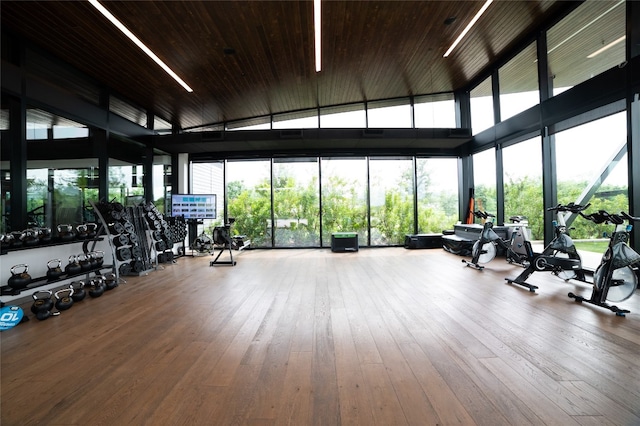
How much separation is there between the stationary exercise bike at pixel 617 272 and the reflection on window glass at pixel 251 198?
6862mm

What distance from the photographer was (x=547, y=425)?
141 centimetres

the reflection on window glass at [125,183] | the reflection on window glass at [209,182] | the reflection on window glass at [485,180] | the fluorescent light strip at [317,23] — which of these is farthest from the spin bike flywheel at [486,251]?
the reflection on window glass at [125,183]

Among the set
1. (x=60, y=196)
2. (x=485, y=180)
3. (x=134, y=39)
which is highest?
(x=134, y=39)

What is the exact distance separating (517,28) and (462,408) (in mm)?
6609

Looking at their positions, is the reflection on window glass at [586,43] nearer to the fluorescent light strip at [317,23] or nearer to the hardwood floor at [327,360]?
the hardwood floor at [327,360]

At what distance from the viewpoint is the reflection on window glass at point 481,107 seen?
710 centimetres

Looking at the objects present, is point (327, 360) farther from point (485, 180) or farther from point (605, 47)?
point (485, 180)

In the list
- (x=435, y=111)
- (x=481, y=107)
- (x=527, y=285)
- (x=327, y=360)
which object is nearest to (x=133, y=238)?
(x=327, y=360)

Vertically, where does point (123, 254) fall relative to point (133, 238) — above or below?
below

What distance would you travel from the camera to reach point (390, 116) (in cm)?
806

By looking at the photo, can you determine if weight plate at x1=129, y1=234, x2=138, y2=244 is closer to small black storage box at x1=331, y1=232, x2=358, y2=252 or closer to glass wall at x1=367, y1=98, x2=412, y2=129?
small black storage box at x1=331, y1=232, x2=358, y2=252

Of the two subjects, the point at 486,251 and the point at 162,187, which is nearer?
the point at 486,251

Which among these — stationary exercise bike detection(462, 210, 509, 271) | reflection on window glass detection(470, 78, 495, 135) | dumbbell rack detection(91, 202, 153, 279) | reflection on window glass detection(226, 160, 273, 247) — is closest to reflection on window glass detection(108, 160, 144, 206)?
dumbbell rack detection(91, 202, 153, 279)

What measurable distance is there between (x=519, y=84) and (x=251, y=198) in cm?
712
